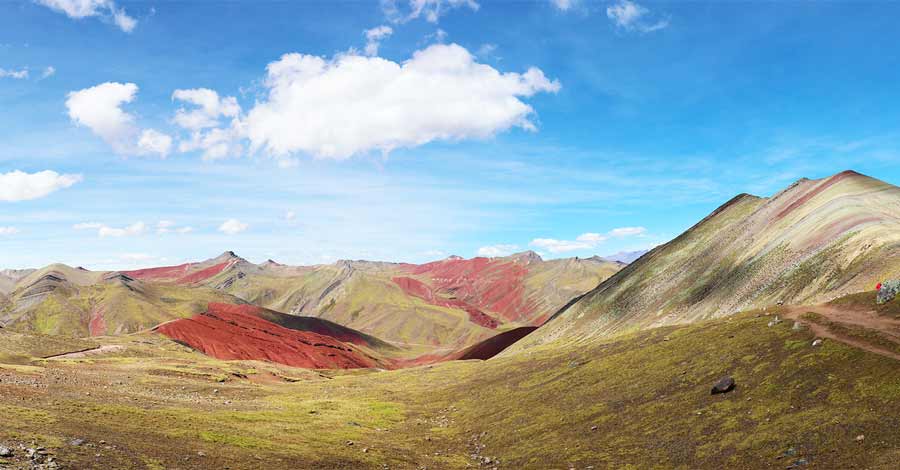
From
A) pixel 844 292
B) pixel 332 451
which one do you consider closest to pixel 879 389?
pixel 844 292

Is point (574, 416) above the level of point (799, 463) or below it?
below

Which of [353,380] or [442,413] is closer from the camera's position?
[442,413]

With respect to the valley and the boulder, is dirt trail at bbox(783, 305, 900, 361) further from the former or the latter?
the boulder

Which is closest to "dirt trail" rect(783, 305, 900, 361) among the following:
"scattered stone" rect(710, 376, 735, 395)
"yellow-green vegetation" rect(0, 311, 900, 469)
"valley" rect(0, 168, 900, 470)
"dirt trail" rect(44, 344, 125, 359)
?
"valley" rect(0, 168, 900, 470)

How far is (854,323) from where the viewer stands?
4556 centimetres

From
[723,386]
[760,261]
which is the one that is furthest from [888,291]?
[760,261]

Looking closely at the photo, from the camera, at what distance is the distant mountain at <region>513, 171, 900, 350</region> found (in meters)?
70.8

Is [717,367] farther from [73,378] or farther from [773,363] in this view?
[73,378]

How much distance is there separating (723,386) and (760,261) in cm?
6849

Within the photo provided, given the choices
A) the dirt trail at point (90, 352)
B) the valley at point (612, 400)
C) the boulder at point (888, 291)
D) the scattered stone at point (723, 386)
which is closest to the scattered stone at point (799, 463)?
the valley at point (612, 400)

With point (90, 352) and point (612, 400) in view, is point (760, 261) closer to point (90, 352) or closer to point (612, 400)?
point (612, 400)

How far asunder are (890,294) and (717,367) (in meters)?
16.3

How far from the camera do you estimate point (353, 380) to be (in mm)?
116000

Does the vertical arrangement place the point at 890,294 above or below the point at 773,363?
above
